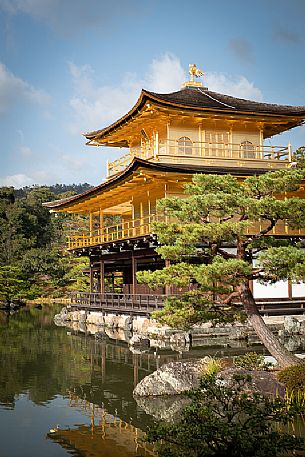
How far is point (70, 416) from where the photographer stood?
1152 centimetres

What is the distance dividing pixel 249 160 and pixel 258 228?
156 inches

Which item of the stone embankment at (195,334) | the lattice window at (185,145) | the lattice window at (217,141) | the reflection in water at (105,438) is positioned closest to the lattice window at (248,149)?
the lattice window at (217,141)

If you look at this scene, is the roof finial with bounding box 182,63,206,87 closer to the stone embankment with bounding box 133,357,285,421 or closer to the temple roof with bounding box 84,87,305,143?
the temple roof with bounding box 84,87,305,143

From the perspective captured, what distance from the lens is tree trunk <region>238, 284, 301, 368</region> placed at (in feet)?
41.1

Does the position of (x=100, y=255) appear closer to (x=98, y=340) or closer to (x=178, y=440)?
(x=98, y=340)

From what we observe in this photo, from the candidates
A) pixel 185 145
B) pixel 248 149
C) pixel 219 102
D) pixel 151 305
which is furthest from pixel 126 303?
pixel 219 102

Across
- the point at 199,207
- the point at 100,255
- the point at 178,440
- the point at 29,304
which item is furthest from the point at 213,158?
the point at 29,304

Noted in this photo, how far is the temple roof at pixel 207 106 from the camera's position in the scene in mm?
24781

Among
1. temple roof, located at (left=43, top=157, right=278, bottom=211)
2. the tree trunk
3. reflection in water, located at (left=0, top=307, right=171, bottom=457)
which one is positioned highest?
temple roof, located at (left=43, top=157, right=278, bottom=211)

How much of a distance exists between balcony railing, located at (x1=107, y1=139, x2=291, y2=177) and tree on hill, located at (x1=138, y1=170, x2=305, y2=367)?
12088mm


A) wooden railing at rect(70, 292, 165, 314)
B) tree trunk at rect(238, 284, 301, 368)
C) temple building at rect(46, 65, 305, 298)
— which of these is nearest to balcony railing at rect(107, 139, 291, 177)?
temple building at rect(46, 65, 305, 298)

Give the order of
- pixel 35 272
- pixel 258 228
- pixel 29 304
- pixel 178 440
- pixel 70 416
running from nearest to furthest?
1. pixel 178 440
2. pixel 70 416
3. pixel 258 228
4. pixel 29 304
5. pixel 35 272

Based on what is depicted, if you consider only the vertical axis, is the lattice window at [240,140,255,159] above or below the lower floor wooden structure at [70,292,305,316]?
above

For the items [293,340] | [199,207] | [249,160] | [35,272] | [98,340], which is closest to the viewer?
[199,207]
